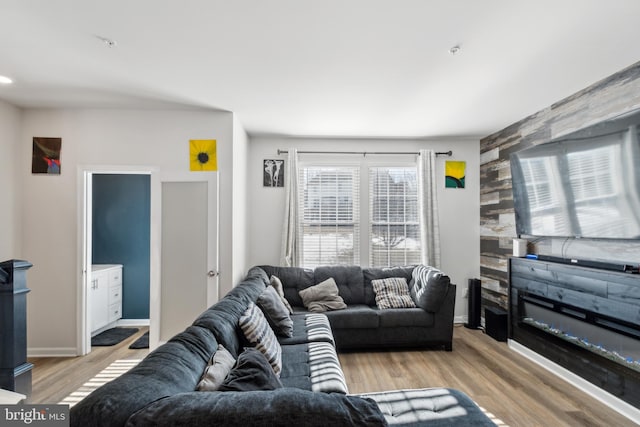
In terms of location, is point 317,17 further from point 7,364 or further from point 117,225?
point 117,225

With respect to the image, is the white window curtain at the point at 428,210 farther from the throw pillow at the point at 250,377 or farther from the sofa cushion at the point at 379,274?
the throw pillow at the point at 250,377

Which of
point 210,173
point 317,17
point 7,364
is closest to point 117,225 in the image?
point 210,173

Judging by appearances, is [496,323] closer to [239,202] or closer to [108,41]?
[239,202]

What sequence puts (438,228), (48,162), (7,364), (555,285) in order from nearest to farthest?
(7,364) < (555,285) < (48,162) < (438,228)

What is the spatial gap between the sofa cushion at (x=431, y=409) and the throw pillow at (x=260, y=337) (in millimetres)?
674

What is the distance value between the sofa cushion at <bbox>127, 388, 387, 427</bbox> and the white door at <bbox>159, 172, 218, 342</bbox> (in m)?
2.60

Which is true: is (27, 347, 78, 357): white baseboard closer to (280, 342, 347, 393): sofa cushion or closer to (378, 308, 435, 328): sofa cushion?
(280, 342, 347, 393): sofa cushion

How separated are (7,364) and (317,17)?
3063 mm

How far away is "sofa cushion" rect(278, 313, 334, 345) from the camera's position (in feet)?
9.51

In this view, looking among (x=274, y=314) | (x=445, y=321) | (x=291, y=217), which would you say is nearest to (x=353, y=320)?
(x=445, y=321)

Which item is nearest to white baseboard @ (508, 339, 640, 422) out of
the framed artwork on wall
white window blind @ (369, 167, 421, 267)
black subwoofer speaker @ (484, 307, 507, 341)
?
black subwoofer speaker @ (484, 307, 507, 341)

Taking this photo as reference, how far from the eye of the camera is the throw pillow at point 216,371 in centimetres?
143

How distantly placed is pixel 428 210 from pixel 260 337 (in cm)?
325

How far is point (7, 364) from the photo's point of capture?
2.36 m
